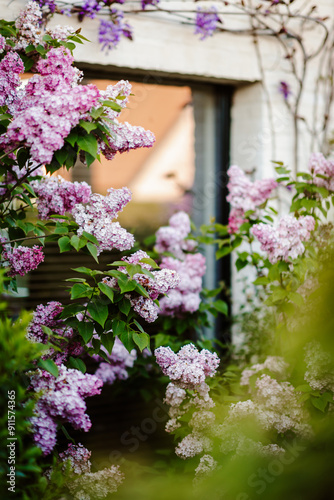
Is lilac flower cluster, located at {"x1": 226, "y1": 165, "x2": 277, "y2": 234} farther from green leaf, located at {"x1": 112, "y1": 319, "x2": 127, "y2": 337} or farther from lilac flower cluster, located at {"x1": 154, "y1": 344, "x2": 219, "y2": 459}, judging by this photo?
green leaf, located at {"x1": 112, "y1": 319, "x2": 127, "y2": 337}

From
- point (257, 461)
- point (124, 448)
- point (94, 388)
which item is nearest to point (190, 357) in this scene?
point (94, 388)

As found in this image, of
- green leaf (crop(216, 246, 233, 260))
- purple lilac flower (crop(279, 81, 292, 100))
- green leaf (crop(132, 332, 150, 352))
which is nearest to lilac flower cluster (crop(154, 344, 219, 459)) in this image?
green leaf (crop(132, 332, 150, 352))

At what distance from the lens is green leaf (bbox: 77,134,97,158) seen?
1446mm

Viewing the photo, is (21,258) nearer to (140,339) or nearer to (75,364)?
(75,364)

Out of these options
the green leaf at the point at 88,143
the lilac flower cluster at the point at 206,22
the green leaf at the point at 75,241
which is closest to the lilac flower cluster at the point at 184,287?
the green leaf at the point at 75,241

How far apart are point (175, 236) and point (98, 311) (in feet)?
3.58

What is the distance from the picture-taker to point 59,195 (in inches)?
70.4

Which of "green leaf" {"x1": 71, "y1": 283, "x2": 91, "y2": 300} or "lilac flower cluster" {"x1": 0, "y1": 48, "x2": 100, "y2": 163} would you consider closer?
"lilac flower cluster" {"x1": 0, "y1": 48, "x2": 100, "y2": 163}

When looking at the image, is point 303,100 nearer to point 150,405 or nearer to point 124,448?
point 150,405

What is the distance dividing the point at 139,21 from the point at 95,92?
1500 mm

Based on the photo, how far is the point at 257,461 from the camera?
0.55 meters

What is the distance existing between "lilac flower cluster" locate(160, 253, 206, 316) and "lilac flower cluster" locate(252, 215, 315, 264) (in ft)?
2.08

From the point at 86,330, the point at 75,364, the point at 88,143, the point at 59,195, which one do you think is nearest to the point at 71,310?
the point at 86,330

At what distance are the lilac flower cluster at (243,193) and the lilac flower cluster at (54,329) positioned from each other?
999 mm
